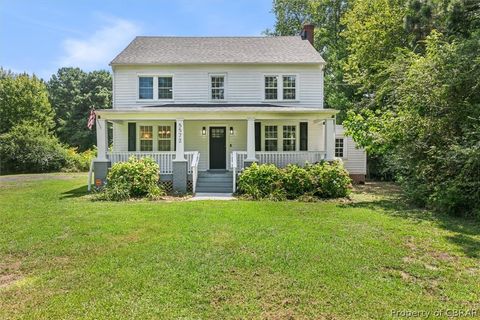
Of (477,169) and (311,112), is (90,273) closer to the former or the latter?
→ (477,169)

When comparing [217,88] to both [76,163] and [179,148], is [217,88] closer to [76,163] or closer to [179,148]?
[179,148]

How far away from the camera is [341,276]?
4781 millimetres

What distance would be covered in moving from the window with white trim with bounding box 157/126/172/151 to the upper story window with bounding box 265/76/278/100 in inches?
202

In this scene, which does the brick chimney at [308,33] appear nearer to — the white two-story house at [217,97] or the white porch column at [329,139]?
the white two-story house at [217,97]

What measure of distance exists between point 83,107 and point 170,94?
98.6ft

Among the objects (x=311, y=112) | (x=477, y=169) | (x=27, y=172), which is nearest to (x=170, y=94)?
(x=311, y=112)

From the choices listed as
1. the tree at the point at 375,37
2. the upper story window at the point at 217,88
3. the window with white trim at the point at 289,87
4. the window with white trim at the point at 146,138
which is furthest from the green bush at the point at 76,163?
the tree at the point at 375,37

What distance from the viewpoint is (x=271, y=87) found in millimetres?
16438

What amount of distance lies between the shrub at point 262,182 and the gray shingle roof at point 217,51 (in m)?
6.25

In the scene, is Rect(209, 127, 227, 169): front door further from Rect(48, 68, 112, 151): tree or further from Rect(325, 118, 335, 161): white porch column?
Rect(48, 68, 112, 151): tree

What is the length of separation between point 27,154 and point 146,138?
14.9 m

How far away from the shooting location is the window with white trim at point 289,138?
52.9 feet

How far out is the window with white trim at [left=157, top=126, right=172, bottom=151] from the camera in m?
16.1

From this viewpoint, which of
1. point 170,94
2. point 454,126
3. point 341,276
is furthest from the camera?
point 170,94
